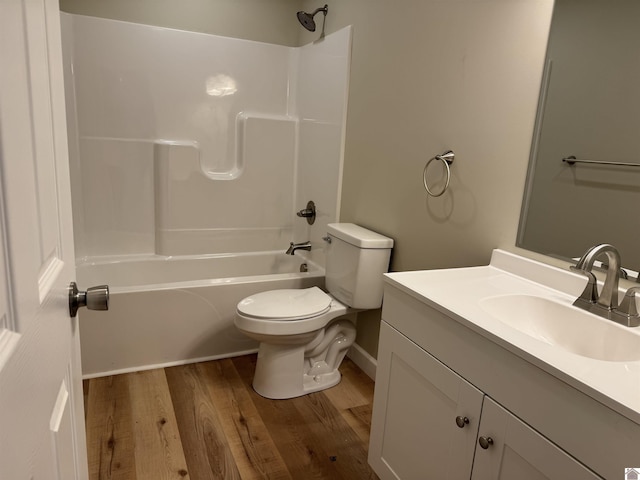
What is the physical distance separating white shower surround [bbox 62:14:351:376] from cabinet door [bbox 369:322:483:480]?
1.21 m

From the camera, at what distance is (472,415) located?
111 centimetres

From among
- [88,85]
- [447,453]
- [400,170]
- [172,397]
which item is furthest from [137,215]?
[447,453]

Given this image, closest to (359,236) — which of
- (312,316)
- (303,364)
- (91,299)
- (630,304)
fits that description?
(312,316)

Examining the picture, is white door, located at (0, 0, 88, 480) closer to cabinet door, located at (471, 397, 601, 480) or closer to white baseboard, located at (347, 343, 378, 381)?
cabinet door, located at (471, 397, 601, 480)

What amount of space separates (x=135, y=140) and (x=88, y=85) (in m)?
0.40

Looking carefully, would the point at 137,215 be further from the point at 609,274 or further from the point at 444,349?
the point at 609,274

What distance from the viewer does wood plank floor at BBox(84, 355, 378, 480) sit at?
1.68m

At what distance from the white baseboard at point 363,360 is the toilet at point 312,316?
177 millimetres

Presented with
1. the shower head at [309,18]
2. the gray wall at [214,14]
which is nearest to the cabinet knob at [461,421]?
the shower head at [309,18]

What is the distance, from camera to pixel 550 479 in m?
0.91

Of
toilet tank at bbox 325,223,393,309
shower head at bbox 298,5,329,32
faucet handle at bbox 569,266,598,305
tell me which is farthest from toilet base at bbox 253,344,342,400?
shower head at bbox 298,5,329,32

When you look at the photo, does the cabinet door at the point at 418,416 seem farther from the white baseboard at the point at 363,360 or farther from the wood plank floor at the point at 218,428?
the white baseboard at the point at 363,360

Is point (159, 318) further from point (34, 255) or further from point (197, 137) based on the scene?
point (34, 255)

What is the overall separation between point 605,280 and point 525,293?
221 mm
